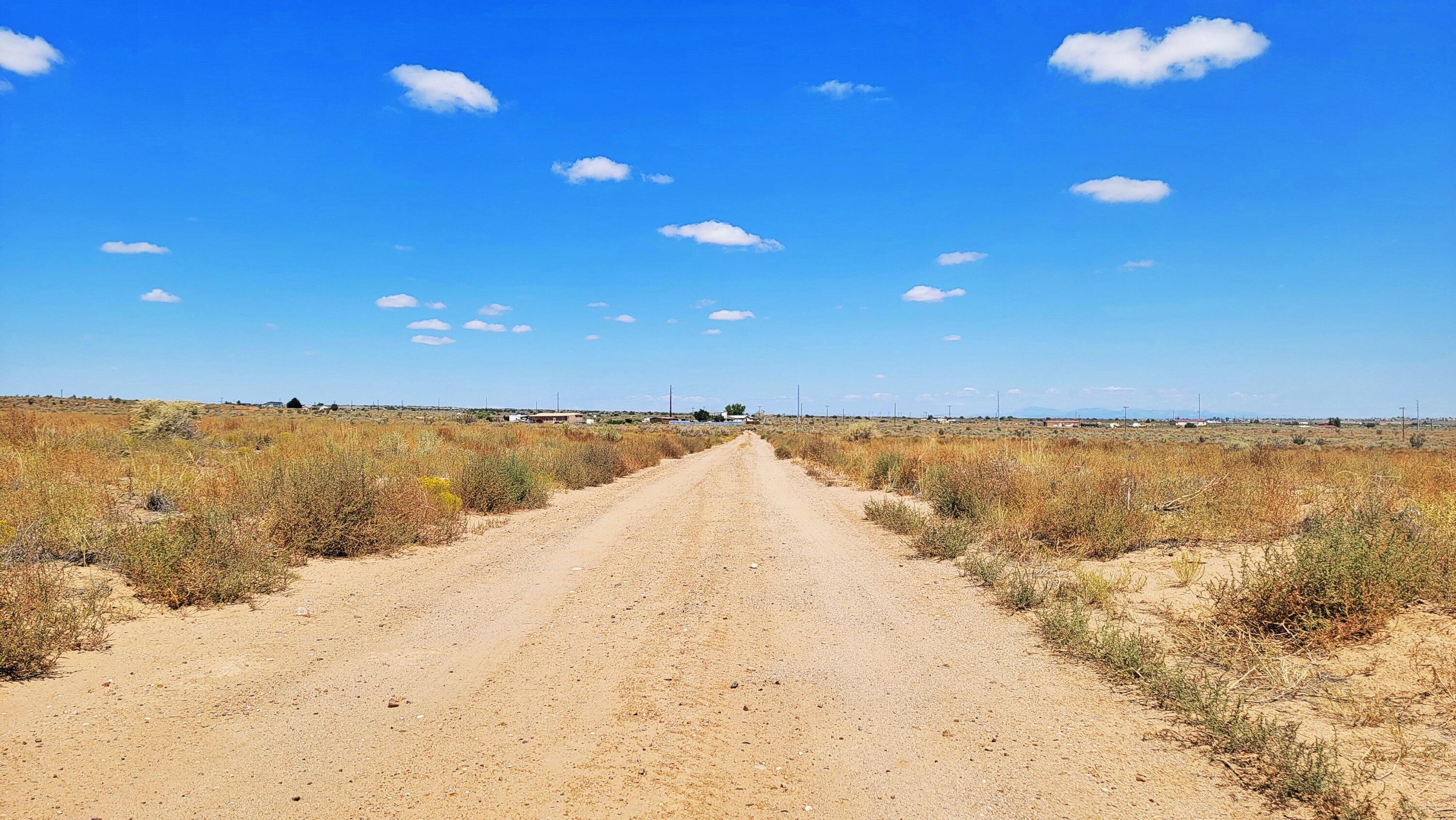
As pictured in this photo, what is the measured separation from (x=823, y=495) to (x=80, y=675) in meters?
17.2

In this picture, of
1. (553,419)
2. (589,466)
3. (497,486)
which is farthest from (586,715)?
(553,419)

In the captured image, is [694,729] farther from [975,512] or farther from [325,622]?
[975,512]

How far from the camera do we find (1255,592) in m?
6.85

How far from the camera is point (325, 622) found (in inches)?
286

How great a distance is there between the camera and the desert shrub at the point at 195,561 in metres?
7.44

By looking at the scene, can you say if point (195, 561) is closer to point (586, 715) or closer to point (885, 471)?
point (586, 715)

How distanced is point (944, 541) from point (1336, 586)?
5.44 meters

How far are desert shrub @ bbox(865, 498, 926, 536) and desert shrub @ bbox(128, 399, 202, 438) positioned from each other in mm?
21680

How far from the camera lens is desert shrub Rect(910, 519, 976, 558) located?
1122 cm

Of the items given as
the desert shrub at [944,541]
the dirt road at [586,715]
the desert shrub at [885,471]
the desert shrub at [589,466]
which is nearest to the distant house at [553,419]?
the desert shrub at [589,466]

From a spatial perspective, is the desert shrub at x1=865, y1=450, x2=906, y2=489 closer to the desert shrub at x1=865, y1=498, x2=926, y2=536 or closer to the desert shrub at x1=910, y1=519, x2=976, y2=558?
the desert shrub at x1=865, y1=498, x2=926, y2=536

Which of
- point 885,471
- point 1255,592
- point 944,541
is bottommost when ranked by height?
point 944,541

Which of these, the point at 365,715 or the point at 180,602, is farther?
the point at 180,602

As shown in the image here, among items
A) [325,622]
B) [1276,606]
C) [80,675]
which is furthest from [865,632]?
[80,675]
